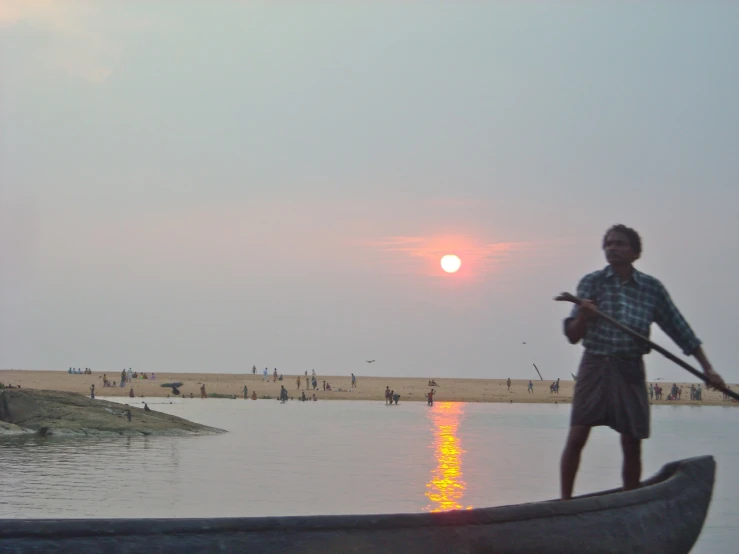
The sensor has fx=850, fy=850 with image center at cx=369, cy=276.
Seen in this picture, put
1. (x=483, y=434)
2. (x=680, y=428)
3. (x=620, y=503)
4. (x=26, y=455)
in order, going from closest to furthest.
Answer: (x=620, y=503) < (x=26, y=455) < (x=483, y=434) < (x=680, y=428)

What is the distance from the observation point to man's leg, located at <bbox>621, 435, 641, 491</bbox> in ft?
18.1

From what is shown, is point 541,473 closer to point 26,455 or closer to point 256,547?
point 26,455

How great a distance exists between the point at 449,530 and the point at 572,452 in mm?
1666

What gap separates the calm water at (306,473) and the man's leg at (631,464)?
6.80 metres

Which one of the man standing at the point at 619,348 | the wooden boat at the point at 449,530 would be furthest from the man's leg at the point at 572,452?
the wooden boat at the point at 449,530

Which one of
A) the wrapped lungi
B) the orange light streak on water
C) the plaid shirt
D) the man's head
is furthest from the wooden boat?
the orange light streak on water

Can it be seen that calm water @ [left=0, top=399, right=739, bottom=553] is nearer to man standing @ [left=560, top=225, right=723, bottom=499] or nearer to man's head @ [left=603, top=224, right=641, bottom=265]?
man standing @ [left=560, top=225, right=723, bottom=499]

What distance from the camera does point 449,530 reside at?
416 centimetres

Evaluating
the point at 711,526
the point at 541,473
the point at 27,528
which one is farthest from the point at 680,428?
the point at 27,528

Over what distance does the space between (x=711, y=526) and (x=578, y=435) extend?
9.64 m

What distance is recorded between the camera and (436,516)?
415 cm

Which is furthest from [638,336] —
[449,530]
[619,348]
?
[449,530]

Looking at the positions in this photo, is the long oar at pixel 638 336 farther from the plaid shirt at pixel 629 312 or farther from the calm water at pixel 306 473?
the calm water at pixel 306 473

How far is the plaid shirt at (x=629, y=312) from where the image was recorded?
5.41 m
